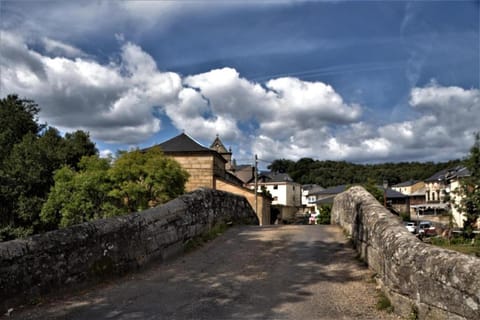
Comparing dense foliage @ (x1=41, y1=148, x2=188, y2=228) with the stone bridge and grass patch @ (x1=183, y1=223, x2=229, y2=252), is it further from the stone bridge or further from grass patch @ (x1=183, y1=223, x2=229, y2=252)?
the stone bridge

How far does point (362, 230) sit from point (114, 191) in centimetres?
1071

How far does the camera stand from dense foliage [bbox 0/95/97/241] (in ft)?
84.0

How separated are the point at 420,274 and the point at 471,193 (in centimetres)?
1571

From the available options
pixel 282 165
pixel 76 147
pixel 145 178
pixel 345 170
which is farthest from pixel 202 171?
pixel 282 165

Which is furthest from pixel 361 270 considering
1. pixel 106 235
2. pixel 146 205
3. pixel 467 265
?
pixel 146 205

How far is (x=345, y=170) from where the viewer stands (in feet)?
404

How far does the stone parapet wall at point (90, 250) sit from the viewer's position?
209 inches

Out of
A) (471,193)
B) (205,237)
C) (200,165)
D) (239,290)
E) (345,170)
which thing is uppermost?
(345,170)

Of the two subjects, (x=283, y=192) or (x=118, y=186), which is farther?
(x=283, y=192)

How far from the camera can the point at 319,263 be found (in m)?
8.09

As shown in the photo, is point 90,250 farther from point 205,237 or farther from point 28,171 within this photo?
point 28,171

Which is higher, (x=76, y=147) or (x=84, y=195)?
(x=76, y=147)

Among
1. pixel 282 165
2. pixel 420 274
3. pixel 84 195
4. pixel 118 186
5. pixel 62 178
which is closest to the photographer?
pixel 420 274

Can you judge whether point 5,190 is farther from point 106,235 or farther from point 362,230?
point 362,230
